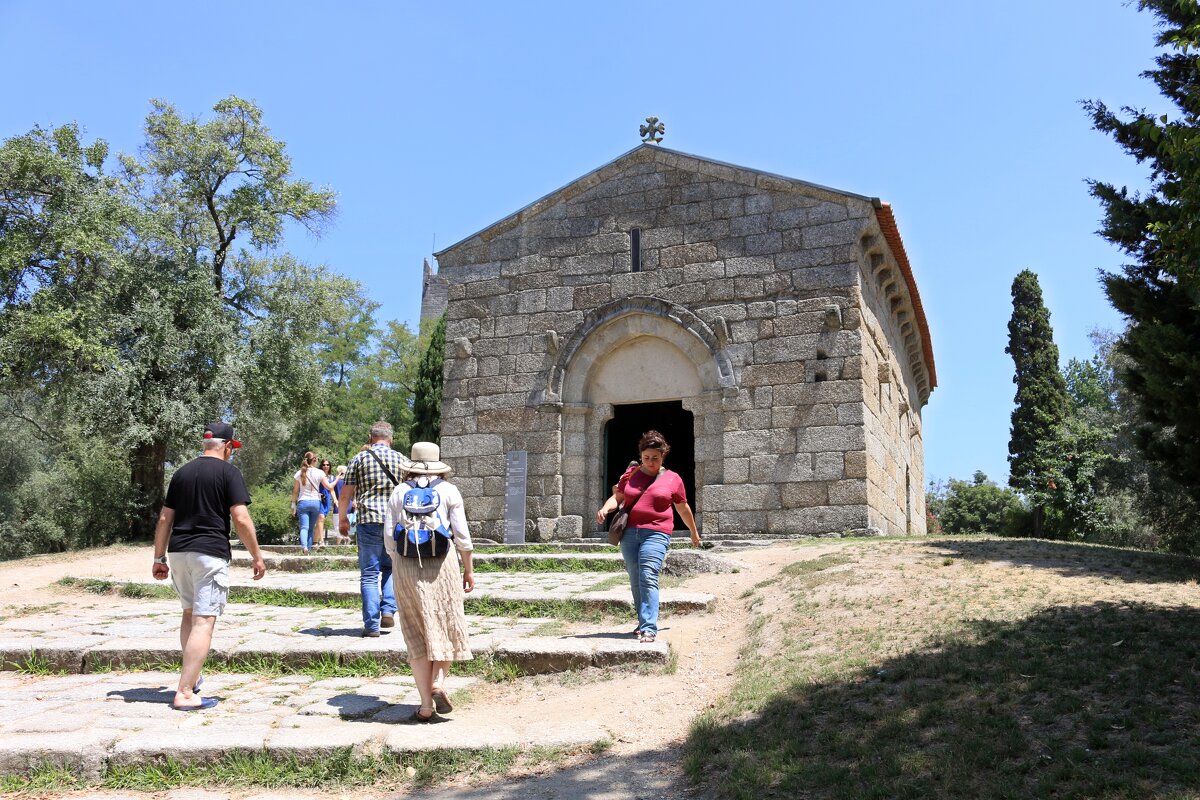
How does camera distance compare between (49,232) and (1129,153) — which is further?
(49,232)

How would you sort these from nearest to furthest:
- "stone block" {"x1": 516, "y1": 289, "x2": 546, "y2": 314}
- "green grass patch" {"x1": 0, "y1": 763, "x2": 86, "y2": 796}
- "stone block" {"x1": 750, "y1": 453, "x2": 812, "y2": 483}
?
"green grass patch" {"x1": 0, "y1": 763, "x2": 86, "y2": 796} < "stone block" {"x1": 750, "y1": 453, "x2": 812, "y2": 483} < "stone block" {"x1": 516, "y1": 289, "x2": 546, "y2": 314}

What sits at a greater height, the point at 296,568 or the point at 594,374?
the point at 594,374

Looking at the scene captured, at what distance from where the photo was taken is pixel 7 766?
4.61 metres

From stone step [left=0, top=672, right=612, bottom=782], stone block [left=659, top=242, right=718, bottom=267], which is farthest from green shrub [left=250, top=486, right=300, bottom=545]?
stone step [left=0, top=672, right=612, bottom=782]

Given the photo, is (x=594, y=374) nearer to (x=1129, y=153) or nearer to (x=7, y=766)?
(x=1129, y=153)

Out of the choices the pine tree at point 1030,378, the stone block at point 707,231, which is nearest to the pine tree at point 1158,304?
the stone block at point 707,231

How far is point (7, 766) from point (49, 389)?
15.0m

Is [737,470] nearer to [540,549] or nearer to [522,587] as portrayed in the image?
[540,549]

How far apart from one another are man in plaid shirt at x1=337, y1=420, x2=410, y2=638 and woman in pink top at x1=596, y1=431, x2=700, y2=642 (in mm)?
1736

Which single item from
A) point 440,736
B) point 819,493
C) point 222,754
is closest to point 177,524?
point 222,754

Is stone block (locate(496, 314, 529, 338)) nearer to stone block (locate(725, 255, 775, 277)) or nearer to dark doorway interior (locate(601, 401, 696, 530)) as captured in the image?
dark doorway interior (locate(601, 401, 696, 530))

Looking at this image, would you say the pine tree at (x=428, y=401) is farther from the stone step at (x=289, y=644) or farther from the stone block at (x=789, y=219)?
the stone step at (x=289, y=644)

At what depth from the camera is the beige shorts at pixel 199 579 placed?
18.1 feet

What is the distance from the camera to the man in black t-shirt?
5.50 metres
